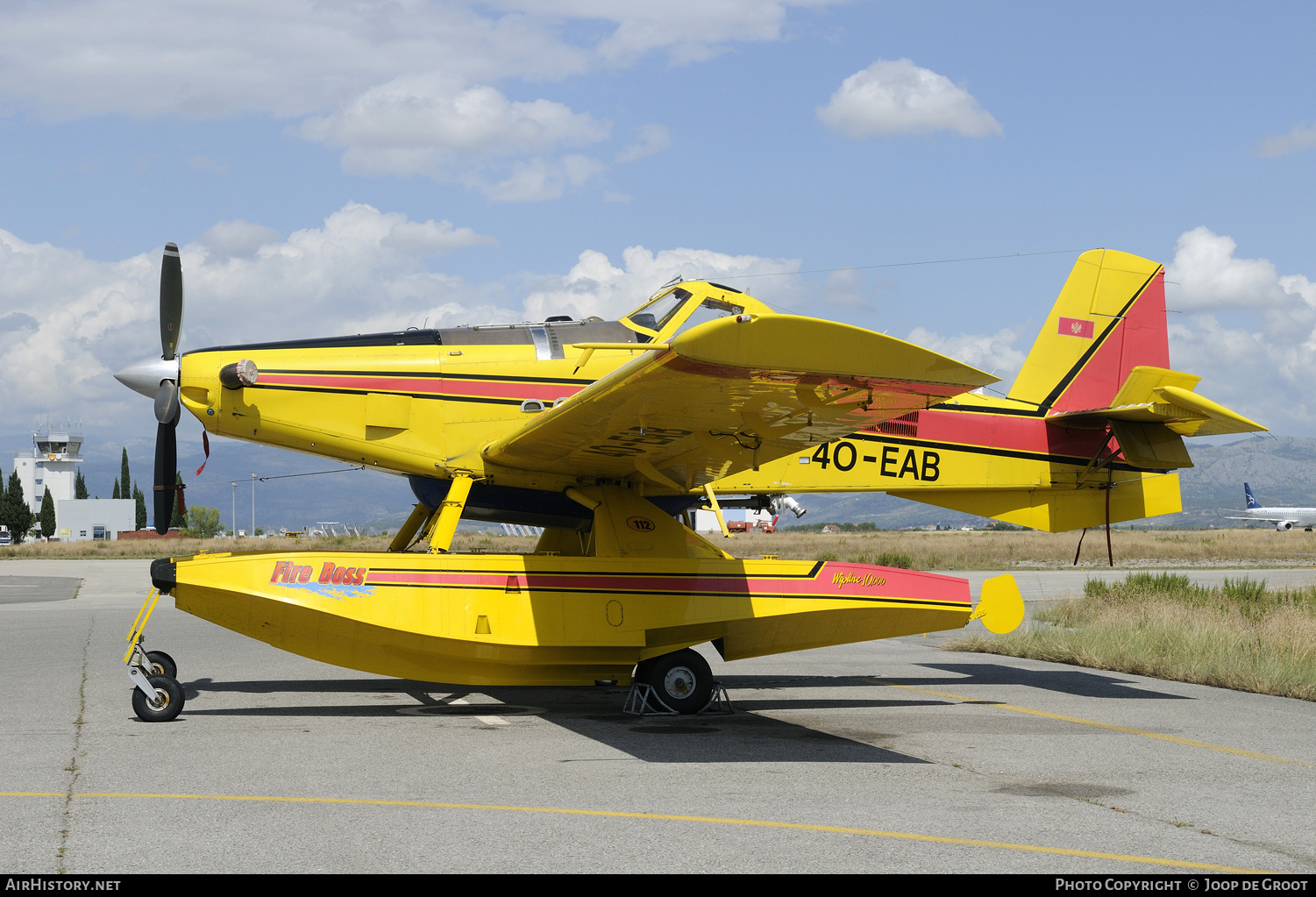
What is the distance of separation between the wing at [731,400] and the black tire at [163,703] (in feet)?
10.7

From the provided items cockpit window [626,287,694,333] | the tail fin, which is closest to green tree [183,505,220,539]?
cockpit window [626,287,694,333]

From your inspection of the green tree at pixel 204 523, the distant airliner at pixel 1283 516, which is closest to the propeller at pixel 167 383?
the green tree at pixel 204 523

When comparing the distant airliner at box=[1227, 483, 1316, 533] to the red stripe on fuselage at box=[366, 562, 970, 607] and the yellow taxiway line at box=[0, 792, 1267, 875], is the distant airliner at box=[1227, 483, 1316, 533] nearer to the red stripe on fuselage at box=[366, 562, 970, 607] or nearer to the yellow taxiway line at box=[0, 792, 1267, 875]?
the red stripe on fuselage at box=[366, 562, 970, 607]

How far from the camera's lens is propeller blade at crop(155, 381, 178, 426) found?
9.16m

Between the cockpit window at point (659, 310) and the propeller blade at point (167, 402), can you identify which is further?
the cockpit window at point (659, 310)

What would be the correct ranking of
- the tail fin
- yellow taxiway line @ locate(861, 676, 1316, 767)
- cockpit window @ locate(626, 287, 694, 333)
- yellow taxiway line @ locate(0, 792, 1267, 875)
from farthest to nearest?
1. the tail fin
2. cockpit window @ locate(626, 287, 694, 333)
3. yellow taxiway line @ locate(861, 676, 1316, 767)
4. yellow taxiway line @ locate(0, 792, 1267, 875)

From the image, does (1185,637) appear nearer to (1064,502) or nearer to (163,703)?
(1064,502)

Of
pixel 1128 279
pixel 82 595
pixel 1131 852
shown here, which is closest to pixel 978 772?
pixel 1131 852

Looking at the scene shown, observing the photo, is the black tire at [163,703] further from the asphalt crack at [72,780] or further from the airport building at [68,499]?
the airport building at [68,499]

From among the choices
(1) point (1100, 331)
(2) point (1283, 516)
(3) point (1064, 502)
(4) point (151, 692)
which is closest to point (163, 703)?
(4) point (151, 692)

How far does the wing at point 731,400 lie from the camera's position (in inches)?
227

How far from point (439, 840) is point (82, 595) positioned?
2432 cm

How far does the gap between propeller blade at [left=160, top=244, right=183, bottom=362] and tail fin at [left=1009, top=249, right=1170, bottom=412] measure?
29.4 feet

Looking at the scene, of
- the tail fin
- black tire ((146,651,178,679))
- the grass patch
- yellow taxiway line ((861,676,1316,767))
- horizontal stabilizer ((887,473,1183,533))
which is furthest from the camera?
the tail fin
